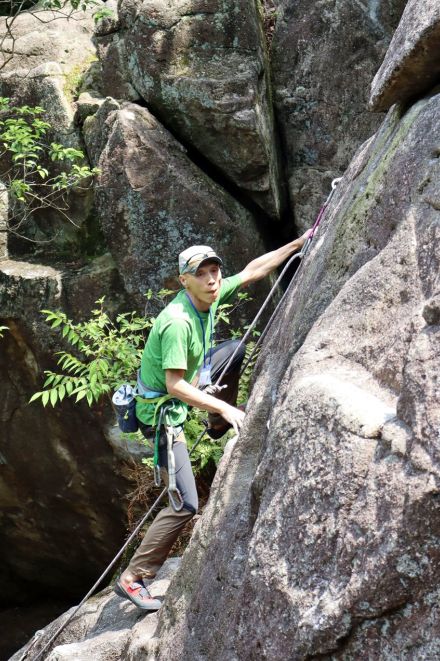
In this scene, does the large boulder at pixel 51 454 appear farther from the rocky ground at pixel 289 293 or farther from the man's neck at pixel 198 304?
the man's neck at pixel 198 304

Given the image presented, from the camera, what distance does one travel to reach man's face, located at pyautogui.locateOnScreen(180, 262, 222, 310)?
5188 millimetres

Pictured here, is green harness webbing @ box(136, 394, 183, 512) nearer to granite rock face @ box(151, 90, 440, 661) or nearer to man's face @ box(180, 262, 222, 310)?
granite rock face @ box(151, 90, 440, 661)

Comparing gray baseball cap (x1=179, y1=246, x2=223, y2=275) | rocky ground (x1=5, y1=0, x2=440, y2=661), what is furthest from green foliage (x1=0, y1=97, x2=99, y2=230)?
gray baseball cap (x1=179, y1=246, x2=223, y2=275)

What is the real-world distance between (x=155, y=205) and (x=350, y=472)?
19.7 feet

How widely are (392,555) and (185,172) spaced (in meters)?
6.42

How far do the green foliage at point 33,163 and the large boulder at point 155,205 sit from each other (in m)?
0.38

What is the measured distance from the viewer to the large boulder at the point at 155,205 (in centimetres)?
880

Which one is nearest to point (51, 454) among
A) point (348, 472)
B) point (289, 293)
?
point (289, 293)

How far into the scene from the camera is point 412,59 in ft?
13.5

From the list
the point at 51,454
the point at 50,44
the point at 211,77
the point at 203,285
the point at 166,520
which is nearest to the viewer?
the point at 203,285

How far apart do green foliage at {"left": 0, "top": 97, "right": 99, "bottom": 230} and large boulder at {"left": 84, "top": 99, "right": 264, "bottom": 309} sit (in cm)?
38

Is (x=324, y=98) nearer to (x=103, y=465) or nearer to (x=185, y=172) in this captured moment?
(x=185, y=172)

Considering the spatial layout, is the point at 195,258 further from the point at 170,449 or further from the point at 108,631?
the point at 108,631

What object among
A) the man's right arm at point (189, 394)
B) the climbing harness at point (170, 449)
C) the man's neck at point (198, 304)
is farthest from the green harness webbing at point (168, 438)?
the man's neck at point (198, 304)
